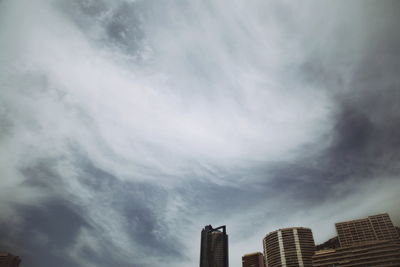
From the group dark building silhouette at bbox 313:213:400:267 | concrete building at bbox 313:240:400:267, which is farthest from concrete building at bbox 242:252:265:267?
concrete building at bbox 313:240:400:267

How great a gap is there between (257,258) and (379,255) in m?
88.3

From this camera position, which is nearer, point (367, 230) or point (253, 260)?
point (367, 230)

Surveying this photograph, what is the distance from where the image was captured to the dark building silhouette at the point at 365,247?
306 ft

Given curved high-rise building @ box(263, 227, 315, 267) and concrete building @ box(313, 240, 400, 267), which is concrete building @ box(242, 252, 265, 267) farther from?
concrete building @ box(313, 240, 400, 267)

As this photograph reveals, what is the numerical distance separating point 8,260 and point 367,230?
22496cm

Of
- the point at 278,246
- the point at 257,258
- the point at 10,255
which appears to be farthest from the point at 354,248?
the point at 10,255

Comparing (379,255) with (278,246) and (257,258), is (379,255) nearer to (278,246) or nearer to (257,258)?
(278,246)

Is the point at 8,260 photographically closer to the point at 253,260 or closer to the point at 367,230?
the point at 253,260

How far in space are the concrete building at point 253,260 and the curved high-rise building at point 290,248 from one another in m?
14.0

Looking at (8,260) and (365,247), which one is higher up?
(365,247)

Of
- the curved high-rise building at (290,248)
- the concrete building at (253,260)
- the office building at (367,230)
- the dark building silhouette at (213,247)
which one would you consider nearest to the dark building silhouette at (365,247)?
the office building at (367,230)

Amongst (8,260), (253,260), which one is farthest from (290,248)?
(8,260)

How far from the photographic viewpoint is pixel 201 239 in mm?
29297

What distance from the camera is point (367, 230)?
471ft
